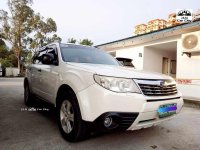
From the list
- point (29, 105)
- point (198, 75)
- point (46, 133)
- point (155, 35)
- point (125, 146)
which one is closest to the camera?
point (125, 146)

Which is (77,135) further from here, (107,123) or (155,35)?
(155,35)

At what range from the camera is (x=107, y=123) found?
2557mm

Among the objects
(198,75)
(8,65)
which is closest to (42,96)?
(198,75)

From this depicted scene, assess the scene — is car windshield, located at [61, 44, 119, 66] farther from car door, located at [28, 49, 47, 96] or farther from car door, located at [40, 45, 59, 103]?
car door, located at [28, 49, 47, 96]

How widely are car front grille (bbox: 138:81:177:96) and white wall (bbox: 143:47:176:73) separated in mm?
9241

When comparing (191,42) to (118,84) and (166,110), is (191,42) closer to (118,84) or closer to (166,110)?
(166,110)

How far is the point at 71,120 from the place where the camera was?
296cm

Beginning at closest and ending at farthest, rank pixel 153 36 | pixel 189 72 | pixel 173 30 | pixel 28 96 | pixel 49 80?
pixel 49 80 < pixel 28 96 < pixel 173 30 < pixel 189 72 < pixel 153 36

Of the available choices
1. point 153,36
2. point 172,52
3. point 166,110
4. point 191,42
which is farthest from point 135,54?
point 166,110

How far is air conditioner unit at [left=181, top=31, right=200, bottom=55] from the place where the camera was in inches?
324

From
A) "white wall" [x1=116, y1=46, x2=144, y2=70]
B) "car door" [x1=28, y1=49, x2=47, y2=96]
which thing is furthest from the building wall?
"car door" [x1=28, y1=49, x2=47, y2=96]

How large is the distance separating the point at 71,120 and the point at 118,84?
0.97 metres

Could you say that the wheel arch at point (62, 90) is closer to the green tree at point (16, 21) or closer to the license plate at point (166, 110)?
the license plate at point (166, 110)

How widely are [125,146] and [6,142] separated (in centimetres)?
174
